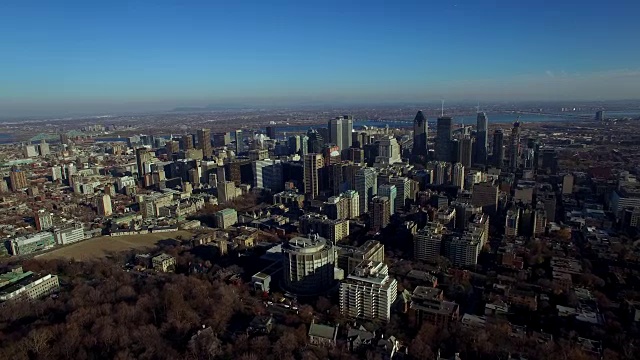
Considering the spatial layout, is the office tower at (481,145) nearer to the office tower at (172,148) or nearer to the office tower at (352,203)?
the office tower at (352,203)

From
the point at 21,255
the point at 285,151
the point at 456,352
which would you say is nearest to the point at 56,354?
the point at 456,352

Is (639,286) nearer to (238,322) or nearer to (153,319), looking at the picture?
(238,322)

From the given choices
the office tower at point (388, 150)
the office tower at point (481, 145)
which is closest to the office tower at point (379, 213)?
the office tower at point (388, 150)

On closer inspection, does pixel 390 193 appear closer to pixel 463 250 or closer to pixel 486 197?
pixel 486 197

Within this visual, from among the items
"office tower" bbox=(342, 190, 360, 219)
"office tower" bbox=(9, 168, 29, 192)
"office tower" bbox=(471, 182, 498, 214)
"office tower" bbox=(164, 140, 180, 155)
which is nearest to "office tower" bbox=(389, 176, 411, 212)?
"office tower" bbox=(342, 190, 360, 219)

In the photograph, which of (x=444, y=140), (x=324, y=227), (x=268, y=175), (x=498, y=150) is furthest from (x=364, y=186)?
(x=498, y=150)

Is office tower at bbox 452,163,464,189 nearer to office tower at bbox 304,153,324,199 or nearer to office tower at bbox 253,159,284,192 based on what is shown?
office tower at bbox 304,153,324,199
